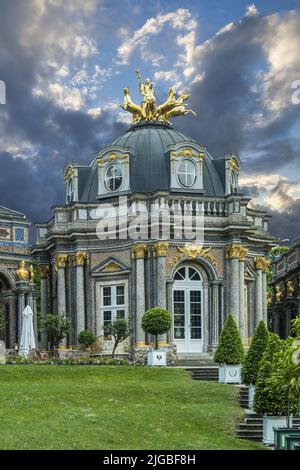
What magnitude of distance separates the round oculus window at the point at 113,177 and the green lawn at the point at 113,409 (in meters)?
11.3

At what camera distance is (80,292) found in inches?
1555

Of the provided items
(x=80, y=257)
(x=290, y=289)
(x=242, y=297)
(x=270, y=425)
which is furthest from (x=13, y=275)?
(x=270, y=425)

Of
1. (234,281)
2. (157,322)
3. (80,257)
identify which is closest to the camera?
(157,322)

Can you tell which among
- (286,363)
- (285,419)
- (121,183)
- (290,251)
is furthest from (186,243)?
(286,363)

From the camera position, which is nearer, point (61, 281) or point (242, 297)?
point (242, 297)

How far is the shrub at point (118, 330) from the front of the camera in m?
36.7

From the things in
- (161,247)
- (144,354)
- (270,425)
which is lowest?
(270,425)

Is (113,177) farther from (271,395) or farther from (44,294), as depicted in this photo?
(271,395)

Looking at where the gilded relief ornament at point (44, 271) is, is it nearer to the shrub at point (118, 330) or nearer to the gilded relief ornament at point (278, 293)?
the shrub at point (118, 330)

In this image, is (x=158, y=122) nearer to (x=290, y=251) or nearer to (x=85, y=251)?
(x=85, y=251)

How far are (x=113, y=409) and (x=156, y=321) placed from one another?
40.2 feet

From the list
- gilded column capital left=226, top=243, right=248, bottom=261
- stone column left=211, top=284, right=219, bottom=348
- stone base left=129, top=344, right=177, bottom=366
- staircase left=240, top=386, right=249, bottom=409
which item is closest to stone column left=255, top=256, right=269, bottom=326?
gilded column capital left=226, top=243, right=248, bottom=261

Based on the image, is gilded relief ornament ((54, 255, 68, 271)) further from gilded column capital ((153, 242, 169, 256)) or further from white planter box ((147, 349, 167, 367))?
white planter box ((147, 349, 167, 367))
